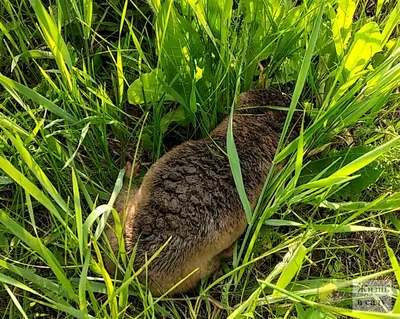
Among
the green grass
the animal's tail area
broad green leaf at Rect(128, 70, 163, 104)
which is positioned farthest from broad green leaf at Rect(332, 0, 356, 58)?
broad green leaf at Rect(128, 70, 163, 104)

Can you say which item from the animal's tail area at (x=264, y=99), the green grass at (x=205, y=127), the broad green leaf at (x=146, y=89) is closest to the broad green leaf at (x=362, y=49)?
the green grass at (x=205, y=127)

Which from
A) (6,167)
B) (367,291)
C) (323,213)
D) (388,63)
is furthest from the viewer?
(323,213)

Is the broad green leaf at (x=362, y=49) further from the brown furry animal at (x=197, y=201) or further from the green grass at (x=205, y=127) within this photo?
the brown furry animal at (x=197, y=201)

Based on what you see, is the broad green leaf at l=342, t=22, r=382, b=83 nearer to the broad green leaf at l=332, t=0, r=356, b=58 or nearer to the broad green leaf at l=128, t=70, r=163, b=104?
the broad green leaf at l=332, t=0, r=356, b=58

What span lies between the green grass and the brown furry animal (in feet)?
0.23

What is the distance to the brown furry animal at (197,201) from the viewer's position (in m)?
1.80

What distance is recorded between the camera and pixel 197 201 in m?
1.83

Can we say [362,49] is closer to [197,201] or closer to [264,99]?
[264,99]

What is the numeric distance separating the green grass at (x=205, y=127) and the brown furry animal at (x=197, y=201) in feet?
0.23

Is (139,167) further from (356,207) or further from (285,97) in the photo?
(356,207)

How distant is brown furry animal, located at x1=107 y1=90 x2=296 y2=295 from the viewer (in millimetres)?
1797

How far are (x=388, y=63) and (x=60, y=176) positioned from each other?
117 centimetres

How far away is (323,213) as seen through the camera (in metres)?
2.21

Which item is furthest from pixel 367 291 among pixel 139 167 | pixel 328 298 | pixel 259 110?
pixel 139 167
